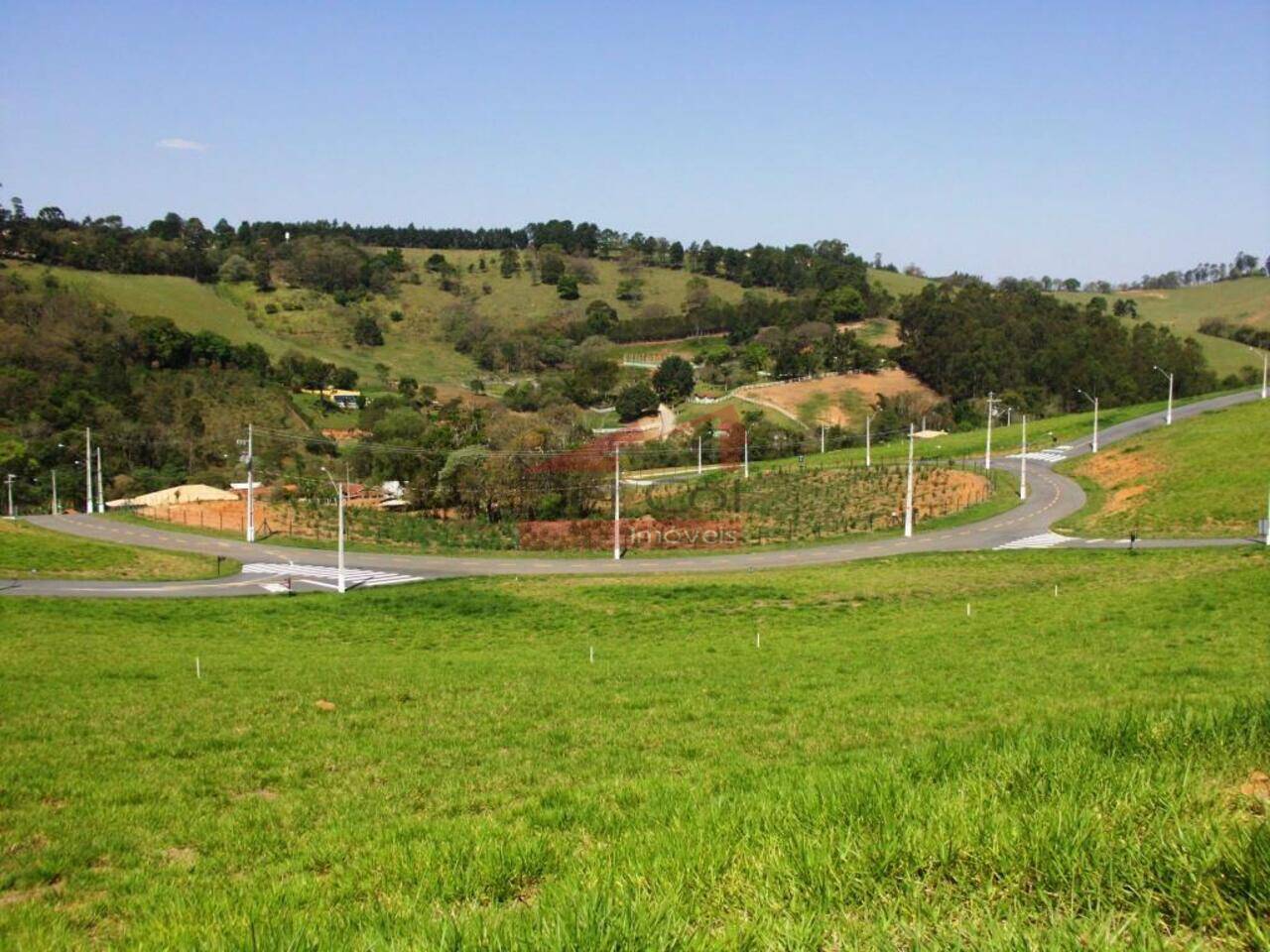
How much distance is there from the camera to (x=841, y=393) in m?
126

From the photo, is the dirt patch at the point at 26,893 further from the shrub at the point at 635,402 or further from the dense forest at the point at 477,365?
the shrub at the point at 635,402

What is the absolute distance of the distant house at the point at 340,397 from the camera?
4825 inches

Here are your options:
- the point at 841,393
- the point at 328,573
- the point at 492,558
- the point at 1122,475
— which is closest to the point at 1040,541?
the point at 1122,475

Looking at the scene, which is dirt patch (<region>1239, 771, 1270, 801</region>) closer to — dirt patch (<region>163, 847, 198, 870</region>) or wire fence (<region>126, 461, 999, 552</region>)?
dirt patch (<region>163, 847, 198, 870</region>)

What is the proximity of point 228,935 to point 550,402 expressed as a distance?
116 metres

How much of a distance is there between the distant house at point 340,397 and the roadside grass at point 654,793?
331ft

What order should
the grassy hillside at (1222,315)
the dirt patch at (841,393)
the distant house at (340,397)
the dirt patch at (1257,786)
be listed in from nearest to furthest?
the dirt patch at (1257,786) → the dirt patch at (841,393) → the distant house at (340,397) → the grassy hillside at (1222,315)

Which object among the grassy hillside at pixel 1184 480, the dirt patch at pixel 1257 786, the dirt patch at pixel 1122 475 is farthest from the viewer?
the dirt patch at pixel 1122 475

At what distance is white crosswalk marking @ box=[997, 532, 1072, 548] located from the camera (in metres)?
49.6

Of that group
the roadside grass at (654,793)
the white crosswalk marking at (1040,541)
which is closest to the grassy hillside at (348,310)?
the white crosswalk marking at (1040,541)

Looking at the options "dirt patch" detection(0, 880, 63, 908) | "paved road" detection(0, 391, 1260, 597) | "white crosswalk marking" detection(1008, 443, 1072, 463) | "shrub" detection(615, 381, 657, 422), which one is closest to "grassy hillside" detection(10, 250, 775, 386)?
"shrub" detection(615, 381, 657, 422)

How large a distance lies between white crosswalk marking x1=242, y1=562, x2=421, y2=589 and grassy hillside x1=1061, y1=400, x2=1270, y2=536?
34532mm

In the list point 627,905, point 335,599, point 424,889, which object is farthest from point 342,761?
point 335,599

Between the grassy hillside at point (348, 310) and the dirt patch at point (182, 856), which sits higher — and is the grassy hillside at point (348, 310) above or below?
above
